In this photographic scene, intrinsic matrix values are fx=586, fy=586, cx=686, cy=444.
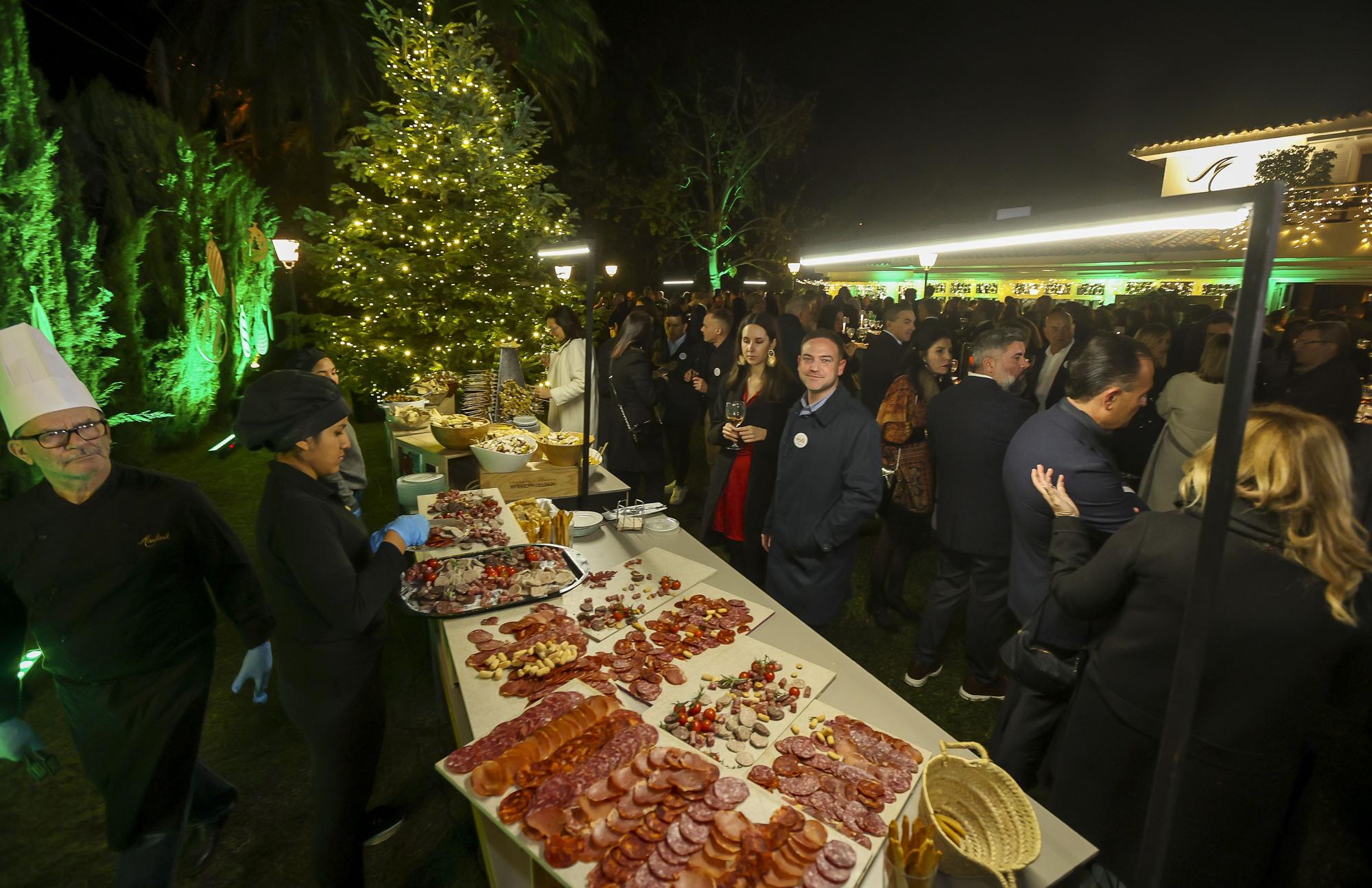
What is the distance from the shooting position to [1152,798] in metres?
1.04

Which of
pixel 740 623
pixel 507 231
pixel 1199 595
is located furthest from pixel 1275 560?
pixel 507 231

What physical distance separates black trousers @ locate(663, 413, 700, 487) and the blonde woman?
4.70m

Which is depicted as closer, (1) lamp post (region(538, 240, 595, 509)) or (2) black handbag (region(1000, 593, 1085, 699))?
(2) black handbag (region(1000, 593, 1085, 699))

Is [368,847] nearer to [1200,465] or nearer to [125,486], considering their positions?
[125,486]

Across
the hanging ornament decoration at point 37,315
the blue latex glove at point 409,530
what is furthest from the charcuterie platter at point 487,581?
the hanging ornament decoration at point 37,315

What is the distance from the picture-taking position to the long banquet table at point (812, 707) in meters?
1.51

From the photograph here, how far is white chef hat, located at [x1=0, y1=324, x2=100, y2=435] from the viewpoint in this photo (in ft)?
6.39

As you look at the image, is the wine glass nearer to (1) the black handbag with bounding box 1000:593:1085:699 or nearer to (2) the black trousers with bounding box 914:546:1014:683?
(2) the black trousers with bounding box 914:546:1014:683

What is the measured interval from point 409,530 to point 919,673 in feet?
10.4

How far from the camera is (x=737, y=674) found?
219 centimetres

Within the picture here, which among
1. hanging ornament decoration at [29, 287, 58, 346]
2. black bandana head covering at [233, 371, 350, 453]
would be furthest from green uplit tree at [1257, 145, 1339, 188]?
hanging ornament decoration at [29, 287, 58, 346]

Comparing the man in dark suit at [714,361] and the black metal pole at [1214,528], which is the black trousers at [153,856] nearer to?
the black metal pole at [1214,528]

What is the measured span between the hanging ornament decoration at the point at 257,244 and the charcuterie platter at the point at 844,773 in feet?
39.9

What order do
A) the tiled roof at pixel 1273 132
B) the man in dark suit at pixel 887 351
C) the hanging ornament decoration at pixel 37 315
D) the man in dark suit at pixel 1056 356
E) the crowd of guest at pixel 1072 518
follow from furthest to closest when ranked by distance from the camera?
the tiled roof at pixel 1273 132 < the man in dark suit at pixel 887 351 < the man in dark suit at pixel 1056 356 < the hanging ornament decoration at pixel 37 315 < the crowd of guest at pixel 1072 518
